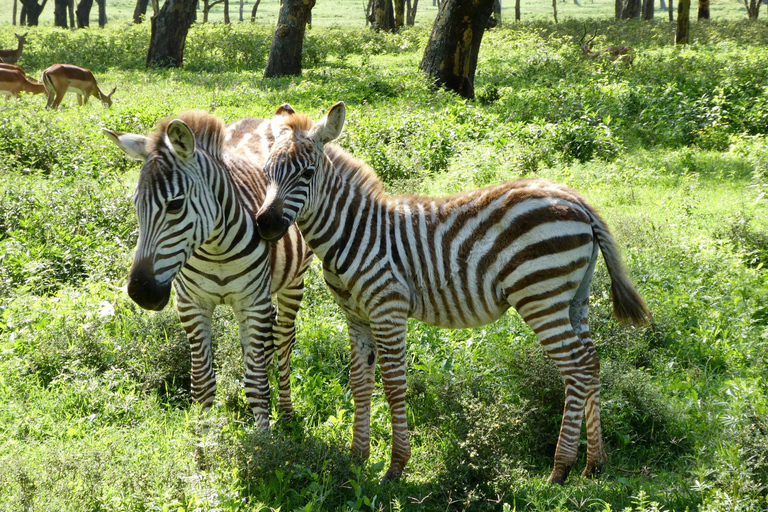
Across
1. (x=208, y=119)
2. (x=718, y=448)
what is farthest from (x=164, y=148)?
(x=718, y=448)

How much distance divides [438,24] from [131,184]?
28.6ft

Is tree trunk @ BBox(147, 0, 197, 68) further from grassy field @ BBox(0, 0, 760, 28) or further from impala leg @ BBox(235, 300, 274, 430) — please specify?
grassy field @ BBox(0, 0, 760, 28)

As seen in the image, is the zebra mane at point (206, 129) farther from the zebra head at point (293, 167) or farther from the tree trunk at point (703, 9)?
the tree trunk at point (703, 9)

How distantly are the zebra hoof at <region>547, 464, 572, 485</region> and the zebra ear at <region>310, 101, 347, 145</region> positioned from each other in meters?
2.92

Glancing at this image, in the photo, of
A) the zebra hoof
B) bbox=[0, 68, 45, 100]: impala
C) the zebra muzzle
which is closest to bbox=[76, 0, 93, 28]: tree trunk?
bbox=[0, 68, 45, 100]: impala

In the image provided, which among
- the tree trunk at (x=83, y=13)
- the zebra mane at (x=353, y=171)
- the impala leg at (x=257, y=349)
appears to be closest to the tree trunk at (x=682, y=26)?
the zebra mane at (x=353, y=171)

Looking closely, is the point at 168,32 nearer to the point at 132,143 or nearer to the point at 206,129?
the point at 206,129

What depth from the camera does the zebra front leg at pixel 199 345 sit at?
4.87 m

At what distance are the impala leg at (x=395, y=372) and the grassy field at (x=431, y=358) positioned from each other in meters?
0.19

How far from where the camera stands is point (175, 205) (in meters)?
4.05

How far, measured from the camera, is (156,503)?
4031mm

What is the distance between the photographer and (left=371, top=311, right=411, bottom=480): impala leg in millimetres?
4602

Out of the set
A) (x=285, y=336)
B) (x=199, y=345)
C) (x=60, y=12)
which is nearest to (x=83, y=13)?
(x=60, y=12)

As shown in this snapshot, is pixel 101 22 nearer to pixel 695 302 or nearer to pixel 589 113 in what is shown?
pixel 589 113
